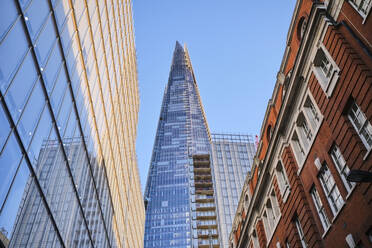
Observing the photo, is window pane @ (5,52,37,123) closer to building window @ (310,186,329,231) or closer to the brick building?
the brick building

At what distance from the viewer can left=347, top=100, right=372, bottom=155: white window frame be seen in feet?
41.3

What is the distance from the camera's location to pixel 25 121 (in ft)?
45.9

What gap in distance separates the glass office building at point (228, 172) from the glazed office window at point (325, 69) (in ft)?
279

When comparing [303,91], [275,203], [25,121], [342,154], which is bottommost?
[342,154]

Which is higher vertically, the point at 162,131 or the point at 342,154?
the point at 162,131

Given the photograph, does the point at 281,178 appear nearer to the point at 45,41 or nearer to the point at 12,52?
the point at 45,41

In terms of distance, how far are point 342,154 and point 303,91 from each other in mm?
4850

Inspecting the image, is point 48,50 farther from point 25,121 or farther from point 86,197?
point 86,197

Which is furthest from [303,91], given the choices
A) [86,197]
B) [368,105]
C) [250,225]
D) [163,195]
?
[163,195]

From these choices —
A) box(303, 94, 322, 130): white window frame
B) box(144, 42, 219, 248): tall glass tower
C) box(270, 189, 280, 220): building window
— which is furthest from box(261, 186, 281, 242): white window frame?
box(144, 42, 219, 248): tall glass tower

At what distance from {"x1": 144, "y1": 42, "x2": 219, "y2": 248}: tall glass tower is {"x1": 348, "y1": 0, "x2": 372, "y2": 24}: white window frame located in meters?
77.2

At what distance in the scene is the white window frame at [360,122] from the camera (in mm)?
12586

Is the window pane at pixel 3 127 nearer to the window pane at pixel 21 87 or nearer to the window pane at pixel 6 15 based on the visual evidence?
the window pane at pixel 21 87

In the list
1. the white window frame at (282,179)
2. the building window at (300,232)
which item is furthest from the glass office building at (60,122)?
the building window at (300,232)
